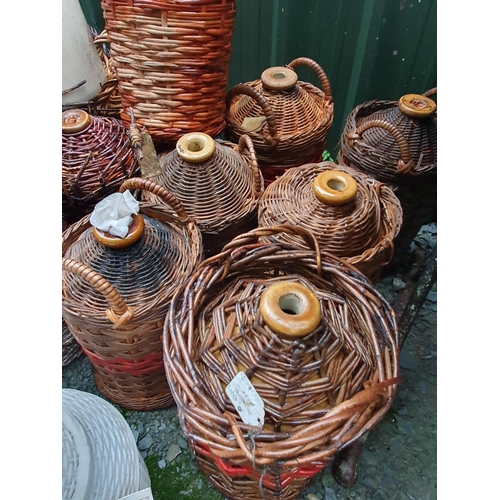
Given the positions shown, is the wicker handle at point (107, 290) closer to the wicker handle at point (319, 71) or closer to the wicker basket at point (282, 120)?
the wicker basket at point (282, 120)

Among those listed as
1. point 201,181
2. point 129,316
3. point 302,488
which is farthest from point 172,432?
point 201,181

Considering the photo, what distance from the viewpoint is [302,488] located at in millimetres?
1180

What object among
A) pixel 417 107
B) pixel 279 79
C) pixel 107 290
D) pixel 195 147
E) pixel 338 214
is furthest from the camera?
pixel 279 79

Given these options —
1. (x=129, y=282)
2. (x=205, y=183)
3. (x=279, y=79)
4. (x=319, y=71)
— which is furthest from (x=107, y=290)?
(x=319, y=71)

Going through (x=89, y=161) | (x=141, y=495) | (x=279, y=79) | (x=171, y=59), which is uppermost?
(x=171, y=59)

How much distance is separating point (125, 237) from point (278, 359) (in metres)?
0.47

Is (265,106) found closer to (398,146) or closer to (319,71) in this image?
(319,71)

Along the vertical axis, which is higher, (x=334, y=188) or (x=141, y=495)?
(x=334, y=188)

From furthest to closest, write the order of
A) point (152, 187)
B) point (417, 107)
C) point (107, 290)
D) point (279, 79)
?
point (279, 79) < point (417, 107) < point (152, 187) < point (107, 290)

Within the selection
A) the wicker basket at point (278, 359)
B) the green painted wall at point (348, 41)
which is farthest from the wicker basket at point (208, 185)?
the green painted wall at point (348, 41)

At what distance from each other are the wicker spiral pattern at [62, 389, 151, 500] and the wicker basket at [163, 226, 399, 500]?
0.81ft

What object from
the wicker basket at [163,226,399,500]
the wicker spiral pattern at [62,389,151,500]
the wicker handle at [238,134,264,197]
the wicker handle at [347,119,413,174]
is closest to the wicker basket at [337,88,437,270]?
the wicker handle at [347,119,413,174]

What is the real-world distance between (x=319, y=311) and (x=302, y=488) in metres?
0.69

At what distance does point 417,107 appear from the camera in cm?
153
